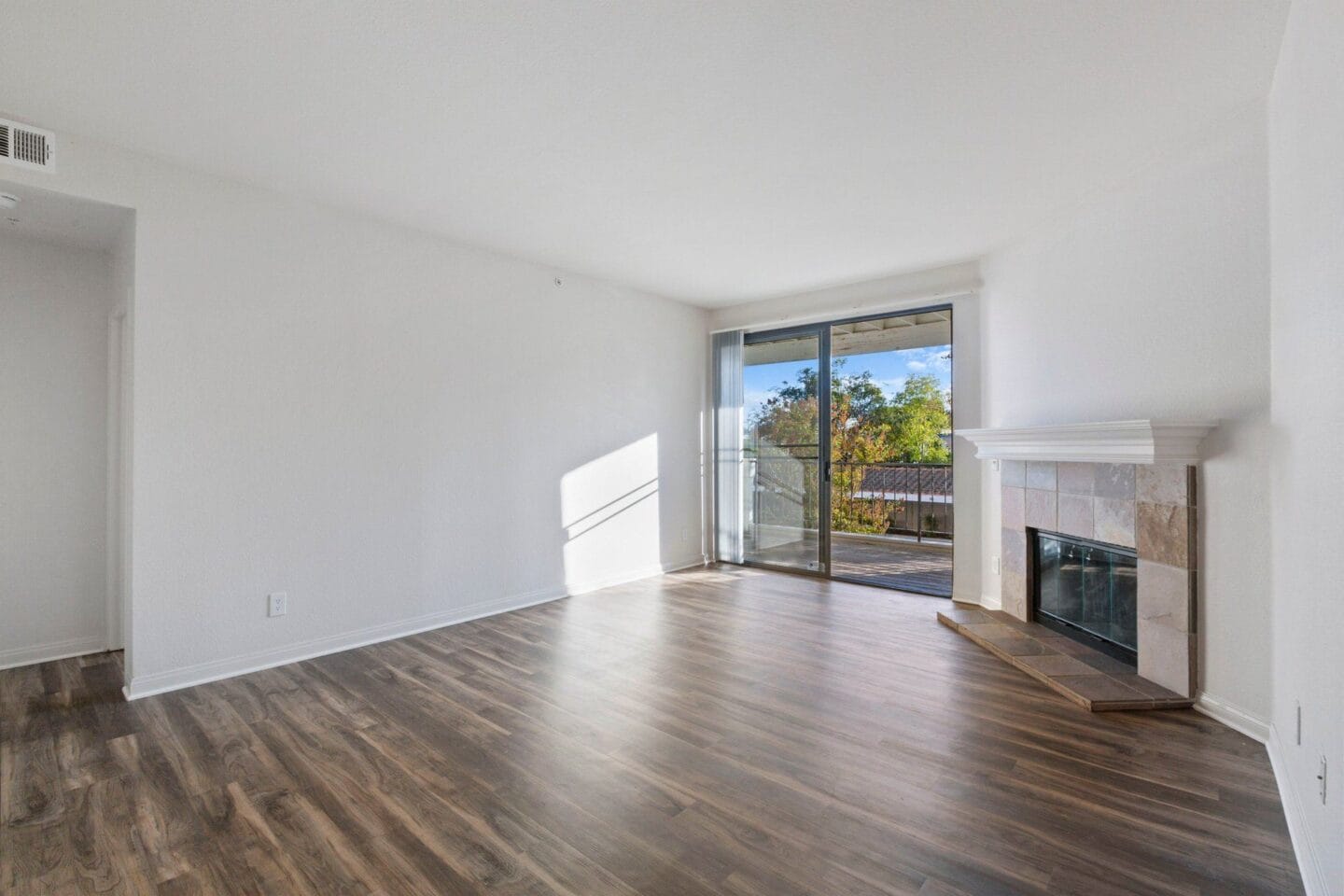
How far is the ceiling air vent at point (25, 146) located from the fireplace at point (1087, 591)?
18.0 ft

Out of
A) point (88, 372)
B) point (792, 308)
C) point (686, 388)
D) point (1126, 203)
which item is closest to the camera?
point (1126, 203)

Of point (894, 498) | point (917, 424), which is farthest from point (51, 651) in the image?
point (917, 424)

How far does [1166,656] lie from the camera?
2906 millimetres

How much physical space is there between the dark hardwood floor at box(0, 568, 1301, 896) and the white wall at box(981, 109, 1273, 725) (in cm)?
57

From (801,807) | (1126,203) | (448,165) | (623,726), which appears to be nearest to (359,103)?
(448,165)

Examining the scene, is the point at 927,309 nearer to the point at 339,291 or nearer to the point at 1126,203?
the point at 1126,203

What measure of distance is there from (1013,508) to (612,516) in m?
3.14

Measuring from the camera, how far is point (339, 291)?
3670 mm

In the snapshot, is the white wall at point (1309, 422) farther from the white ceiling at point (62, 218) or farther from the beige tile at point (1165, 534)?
the white ceiling at point (62, 218)

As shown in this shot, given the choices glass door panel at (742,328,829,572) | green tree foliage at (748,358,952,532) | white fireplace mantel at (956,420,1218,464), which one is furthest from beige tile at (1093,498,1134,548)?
green tree foliage at (748,358,952,532)

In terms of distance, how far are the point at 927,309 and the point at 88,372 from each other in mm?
5801

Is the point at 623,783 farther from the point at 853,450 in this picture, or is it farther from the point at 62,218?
the point at 853,450

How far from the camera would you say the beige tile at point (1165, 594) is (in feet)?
9.25

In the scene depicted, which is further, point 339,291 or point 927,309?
point 927,309
